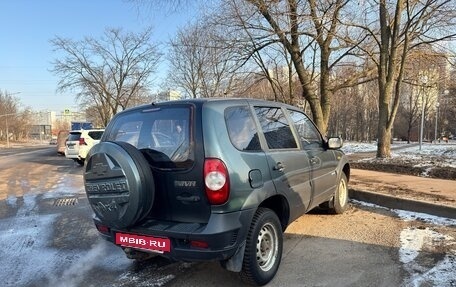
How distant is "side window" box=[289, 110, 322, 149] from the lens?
17.2 ft

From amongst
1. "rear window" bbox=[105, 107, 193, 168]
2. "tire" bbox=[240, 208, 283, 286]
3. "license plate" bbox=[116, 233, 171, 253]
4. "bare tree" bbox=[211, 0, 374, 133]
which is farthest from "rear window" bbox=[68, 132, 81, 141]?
"tire" bbox=[240, 208, 283, 286]

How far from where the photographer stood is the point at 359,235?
571 cm

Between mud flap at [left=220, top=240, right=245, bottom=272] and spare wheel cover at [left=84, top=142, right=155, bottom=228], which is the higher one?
spare wheel cover at [left=84, top=142, right=155, bottom=228]

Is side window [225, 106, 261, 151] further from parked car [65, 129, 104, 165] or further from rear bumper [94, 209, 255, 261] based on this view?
parked car [65, 129, 104, 165]

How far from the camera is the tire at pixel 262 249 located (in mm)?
3844

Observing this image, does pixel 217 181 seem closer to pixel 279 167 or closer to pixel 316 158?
pixel 279 167

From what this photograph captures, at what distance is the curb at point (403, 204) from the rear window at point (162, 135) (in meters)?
4.84

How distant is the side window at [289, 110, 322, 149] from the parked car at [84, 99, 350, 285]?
917mm

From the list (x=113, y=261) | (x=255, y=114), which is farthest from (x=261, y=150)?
(x=113, y=261)

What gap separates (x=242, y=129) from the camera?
4.05 m

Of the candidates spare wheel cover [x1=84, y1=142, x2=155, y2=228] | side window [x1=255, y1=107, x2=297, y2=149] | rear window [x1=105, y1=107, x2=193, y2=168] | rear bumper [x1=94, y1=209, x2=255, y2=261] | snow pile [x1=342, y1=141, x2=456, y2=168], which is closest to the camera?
rear bumper [x1=94, y1=209, x2=255, y2=261]

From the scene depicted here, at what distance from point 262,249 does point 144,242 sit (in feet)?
3.85

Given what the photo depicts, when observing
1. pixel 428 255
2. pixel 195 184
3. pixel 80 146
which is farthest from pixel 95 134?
pixel 428 255

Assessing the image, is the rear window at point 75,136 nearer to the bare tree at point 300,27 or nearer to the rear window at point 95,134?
the rear window at point 95,134
